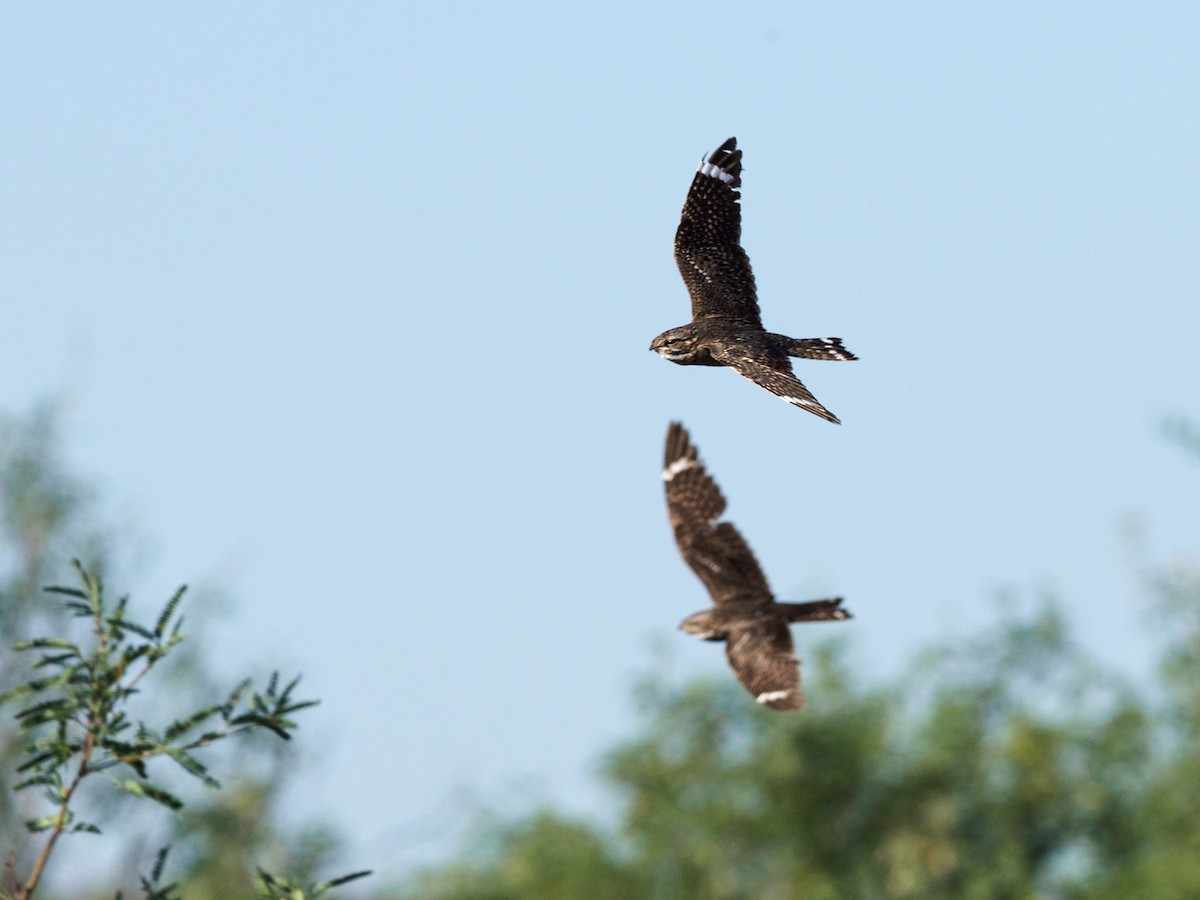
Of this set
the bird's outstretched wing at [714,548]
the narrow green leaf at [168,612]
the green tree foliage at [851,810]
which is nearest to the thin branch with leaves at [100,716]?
the narrow green leaf at [168,612]

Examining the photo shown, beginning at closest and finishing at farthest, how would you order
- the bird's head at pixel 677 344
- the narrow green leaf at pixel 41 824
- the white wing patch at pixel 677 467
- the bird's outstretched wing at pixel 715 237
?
the narrow green leaf at pixel 41 824
the white wing patch at pixel 677 467
the bird's head at pixel 677 344
the bird's outstretched wing at pixel 715 237

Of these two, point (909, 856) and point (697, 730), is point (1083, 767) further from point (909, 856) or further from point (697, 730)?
point (697, 730)

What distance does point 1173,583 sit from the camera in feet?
216

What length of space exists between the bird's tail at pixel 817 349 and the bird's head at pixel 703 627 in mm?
1620

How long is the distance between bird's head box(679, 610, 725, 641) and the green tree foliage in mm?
36474

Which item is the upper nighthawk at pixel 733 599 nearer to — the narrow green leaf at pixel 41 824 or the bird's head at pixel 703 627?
the bird's head at pixel 703 627

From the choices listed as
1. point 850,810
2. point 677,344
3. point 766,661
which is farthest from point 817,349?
point 850,810

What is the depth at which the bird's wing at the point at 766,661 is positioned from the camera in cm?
1059

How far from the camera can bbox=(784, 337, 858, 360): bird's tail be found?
38.9 feet

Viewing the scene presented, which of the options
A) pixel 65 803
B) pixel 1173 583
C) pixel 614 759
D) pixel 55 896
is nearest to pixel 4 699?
pixel 65 803

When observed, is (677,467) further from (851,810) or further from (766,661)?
(851,810)

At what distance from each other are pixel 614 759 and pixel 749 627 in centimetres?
4058

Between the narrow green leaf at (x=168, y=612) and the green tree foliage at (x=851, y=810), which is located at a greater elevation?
the green tree foliage at (x=851, y=810)

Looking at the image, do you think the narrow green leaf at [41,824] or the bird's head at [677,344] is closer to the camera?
the narrow green leaf at [41,824]
